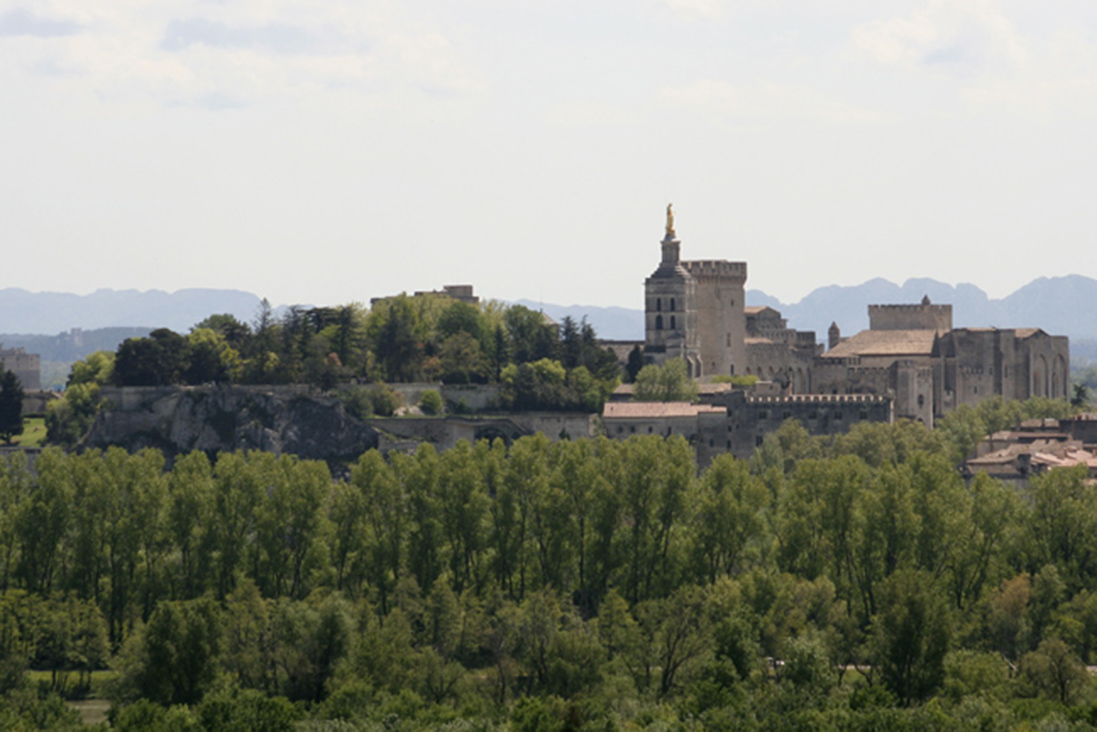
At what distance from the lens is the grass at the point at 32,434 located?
11912 cm

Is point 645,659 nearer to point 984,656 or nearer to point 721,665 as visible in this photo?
point 721,665

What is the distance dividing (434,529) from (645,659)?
1537cm

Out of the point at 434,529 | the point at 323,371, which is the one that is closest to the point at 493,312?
the point at 323,371

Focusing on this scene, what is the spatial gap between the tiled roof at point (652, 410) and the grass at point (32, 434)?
34.4 meters

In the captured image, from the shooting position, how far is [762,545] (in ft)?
258

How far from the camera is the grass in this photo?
391 ft

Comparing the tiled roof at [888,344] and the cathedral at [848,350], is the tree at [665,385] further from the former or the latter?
the tiled roof at [888,344]

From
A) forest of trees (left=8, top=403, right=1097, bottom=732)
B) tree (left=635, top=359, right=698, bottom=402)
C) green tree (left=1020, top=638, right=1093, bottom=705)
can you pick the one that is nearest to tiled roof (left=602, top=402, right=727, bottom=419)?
tree (left=635, top=359, right=698, bottom=402)

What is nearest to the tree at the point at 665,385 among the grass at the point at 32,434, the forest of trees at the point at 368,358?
the forest of trees at the point at 368,358

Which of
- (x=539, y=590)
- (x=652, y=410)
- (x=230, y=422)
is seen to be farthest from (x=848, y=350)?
(x=539, y=590)

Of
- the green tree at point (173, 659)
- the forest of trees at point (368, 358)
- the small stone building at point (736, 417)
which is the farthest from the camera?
the forest of trees at point (368, 358)

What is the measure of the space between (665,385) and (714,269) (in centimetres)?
1846

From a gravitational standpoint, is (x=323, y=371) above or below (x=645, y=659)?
above

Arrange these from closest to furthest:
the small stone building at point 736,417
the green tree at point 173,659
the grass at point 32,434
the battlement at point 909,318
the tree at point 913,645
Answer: the tree at point 913,645 < the green tree at point 173,659 < the small stone building at point 736,417 < the grass at point 32,434 < the battlement at point 909,318
